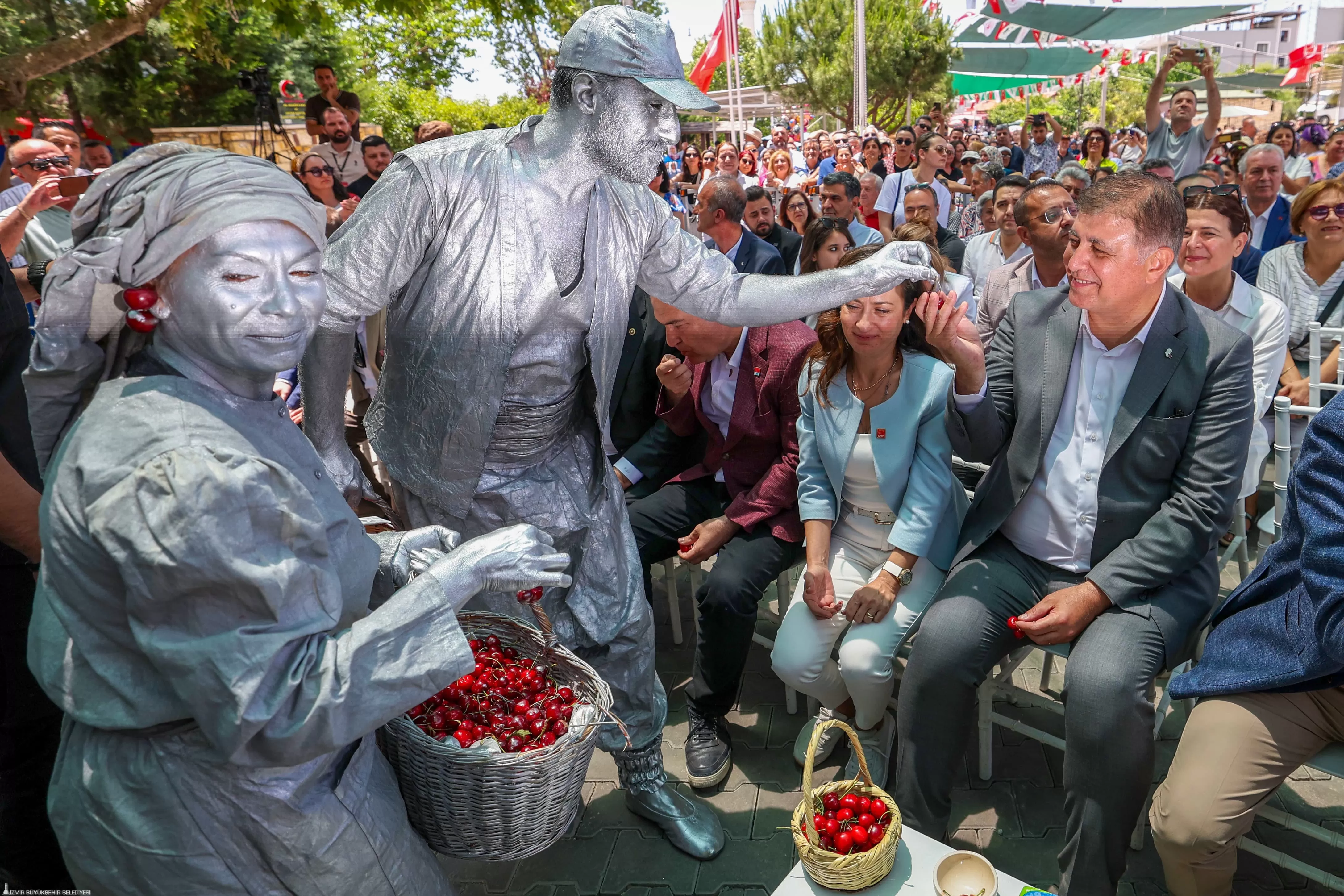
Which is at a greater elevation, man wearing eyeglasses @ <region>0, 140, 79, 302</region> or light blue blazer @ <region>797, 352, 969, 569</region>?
man wearing eyeglasses @ <region>0, 140, 79, 302</region>

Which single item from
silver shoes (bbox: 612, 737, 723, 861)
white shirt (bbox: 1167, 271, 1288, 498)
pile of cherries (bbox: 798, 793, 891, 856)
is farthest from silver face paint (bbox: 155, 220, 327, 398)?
white shirt (bbox: 1167, 271, 1288, 498)

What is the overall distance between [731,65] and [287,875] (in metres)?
23.7

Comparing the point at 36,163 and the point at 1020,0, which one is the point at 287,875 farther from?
the point at 1020,0

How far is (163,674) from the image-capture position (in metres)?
1.31

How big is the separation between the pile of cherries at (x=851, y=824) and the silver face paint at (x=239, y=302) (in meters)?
1.62

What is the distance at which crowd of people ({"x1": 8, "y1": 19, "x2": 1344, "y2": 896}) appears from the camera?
135 cm

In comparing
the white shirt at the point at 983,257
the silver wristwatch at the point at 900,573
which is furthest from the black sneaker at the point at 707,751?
the white shirt at the point at 983,257

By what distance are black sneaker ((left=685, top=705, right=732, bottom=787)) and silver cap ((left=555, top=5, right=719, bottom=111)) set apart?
85.3 inches

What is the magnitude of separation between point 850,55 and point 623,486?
36.6m

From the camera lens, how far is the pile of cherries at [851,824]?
209cm

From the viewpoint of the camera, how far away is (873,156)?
11273 mm

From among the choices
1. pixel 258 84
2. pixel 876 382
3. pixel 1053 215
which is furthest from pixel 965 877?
pixel 258 84

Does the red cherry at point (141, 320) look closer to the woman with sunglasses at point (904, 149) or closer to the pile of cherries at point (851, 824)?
the pile of cherries at point (851, 824)

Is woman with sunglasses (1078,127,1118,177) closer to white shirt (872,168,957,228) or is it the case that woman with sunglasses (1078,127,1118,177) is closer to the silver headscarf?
white shirt (872,168,957,228)
